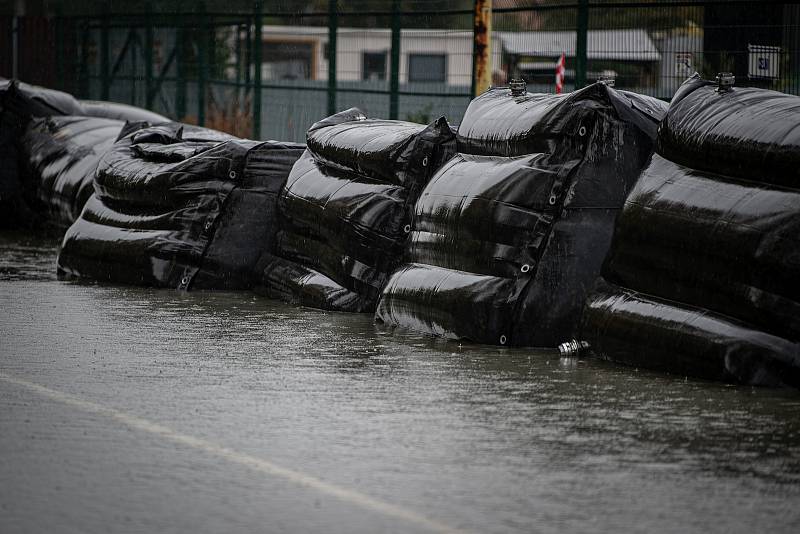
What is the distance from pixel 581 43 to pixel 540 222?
17.1ft

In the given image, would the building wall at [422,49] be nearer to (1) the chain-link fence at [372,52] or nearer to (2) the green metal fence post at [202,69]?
(1) the chain-link fence at [372,52]

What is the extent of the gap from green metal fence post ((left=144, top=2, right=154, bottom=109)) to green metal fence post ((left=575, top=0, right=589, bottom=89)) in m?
9.76

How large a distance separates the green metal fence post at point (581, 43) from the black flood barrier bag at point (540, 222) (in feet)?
14.6

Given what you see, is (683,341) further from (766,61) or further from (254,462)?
(766,61)

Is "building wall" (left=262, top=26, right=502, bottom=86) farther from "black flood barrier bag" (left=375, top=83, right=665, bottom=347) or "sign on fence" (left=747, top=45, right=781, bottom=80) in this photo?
"black flood barrier bag" (left=375, top=83, right=665, bottom=347)

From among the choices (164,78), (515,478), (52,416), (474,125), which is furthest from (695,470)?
(164,78)

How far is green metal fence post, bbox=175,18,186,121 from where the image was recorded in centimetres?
1870

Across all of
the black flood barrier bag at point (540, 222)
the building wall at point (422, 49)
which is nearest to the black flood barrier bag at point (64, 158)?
the building wall at point (422, 49)

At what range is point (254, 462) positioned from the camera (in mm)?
4102

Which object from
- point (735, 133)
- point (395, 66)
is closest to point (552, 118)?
point (735, 133)

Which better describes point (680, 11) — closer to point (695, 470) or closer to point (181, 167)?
point (181, 167)

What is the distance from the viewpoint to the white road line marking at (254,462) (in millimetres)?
3557

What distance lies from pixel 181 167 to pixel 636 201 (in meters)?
3.52

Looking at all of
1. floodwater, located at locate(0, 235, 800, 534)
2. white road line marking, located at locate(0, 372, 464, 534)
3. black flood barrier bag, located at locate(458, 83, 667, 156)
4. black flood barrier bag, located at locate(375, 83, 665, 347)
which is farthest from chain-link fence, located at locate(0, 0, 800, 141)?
white road line marking, located at locate(0, 372, 464, 534)
